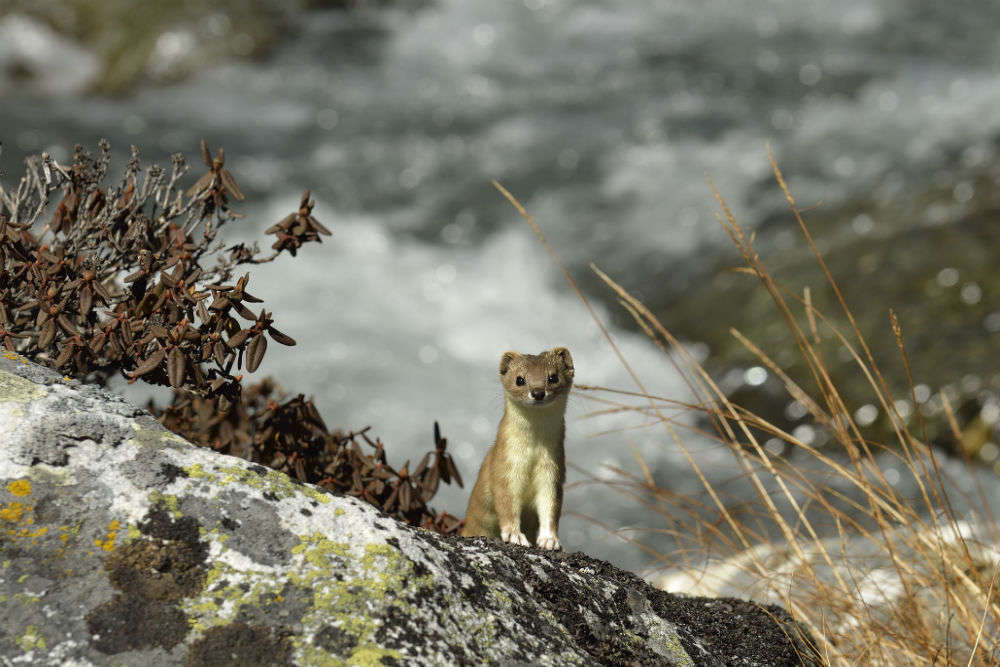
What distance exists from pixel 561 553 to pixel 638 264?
27.3ft

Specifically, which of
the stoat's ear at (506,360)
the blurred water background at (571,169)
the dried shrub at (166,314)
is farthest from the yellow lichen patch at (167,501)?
the blurred water background at (571,169)

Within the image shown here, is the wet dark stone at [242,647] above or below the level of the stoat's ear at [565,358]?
below

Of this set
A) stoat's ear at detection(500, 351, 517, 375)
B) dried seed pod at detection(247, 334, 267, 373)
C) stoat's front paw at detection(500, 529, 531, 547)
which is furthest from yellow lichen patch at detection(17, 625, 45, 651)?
stoat's ear at detection(500, 351, 517, 375)

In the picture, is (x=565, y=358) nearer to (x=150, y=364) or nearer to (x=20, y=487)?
(x=150, y=364)

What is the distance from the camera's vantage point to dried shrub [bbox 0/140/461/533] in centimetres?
321

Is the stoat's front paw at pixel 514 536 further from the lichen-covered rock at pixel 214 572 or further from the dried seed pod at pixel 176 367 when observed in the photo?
the dried seed pod at pixel 176 367

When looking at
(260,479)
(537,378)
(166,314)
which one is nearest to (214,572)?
(260,479)

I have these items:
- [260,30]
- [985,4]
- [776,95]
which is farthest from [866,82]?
[260,30]

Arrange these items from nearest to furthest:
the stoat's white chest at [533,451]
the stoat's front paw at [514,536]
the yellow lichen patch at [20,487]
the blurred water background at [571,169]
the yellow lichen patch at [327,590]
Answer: the yellow lichen patch at [327,590], the yellow lichen patch at [20,487], the stoat's front paw at [514,536], the stoat's white chest at [533,451], the blurred water background at [571,169]

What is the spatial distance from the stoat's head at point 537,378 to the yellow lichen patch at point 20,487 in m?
1.72

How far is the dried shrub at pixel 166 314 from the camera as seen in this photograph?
3.21m

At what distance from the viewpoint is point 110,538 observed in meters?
2.34

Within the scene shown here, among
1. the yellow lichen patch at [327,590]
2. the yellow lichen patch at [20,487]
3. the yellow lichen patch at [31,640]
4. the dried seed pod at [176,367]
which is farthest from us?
the dried seed pod at [176,367]

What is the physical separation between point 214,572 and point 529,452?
162 centimetres
